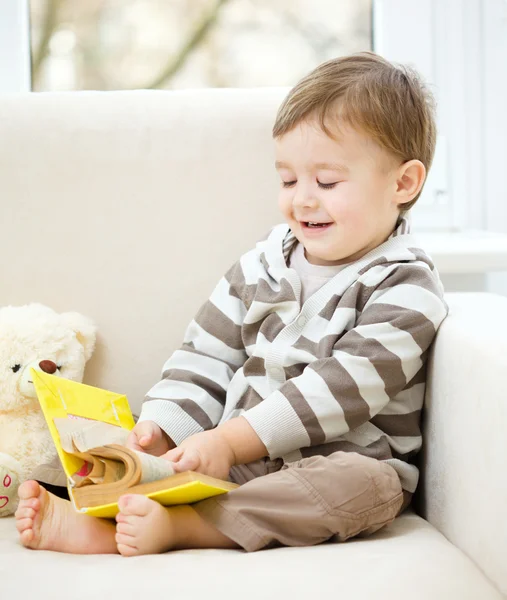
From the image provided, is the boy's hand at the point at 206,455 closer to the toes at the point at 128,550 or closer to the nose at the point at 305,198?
the toes at the point at 128,550

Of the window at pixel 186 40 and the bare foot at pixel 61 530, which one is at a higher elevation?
the window at pixel 186 40

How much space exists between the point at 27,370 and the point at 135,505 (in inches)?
14.7

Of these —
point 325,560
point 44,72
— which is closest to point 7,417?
point 325,560

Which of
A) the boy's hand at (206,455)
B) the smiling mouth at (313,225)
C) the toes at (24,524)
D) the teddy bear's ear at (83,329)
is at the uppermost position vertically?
the smiling mouth at (313,225)

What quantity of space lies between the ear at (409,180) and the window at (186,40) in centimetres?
94

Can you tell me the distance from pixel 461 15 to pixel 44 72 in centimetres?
98

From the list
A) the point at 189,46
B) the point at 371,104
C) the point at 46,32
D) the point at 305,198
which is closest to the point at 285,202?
the point at 305,198

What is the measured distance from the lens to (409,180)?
110 centimetres

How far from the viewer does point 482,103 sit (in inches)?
76.8

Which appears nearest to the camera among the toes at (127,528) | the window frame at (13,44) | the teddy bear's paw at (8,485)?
the toes at (127,528)

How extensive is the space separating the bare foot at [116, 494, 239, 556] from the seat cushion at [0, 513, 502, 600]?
22mm

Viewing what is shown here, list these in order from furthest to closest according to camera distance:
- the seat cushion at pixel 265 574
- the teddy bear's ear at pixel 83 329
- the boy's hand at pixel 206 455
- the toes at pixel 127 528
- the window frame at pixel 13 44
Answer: the window frame at pixel 13 44, the teddy bear's ear at pixel 83 329, the boy's hand at pixel 206 455, the toes at pixel 127 528, the seat cushion at pixel 265 574

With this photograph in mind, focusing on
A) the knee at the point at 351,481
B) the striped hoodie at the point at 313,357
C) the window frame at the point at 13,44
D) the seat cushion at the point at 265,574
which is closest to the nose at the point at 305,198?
the striped hoodie at the point at 313,357

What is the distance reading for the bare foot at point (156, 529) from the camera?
0.83 metres
